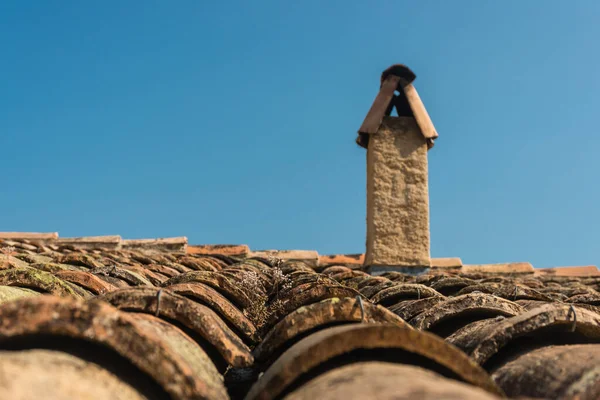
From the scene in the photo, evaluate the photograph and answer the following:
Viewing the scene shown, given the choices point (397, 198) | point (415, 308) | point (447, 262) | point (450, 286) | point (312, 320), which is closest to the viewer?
point (312, 320)

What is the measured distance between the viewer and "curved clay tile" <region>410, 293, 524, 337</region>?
242 centimetres

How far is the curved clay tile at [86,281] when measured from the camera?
3033 millimetres

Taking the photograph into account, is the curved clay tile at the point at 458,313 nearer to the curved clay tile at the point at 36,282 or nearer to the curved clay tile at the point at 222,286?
the curved clay tile at the point at 222,286

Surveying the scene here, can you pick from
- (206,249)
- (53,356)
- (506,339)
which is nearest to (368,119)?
(206,249)

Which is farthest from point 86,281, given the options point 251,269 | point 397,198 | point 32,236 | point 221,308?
point 32,236

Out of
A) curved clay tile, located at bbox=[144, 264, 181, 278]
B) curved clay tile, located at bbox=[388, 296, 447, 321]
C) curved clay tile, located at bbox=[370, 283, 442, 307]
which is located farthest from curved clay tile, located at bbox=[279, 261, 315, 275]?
curved clay tile, located at bbox=[388, 296, 447, 321]

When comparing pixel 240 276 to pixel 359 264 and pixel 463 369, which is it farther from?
pixel 359 264

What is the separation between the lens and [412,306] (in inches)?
110

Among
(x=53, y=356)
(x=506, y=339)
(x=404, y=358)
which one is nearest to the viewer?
(x=53, y=356)

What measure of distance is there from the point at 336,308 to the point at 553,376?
635 millimetres

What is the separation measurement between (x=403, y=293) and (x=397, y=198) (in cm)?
568

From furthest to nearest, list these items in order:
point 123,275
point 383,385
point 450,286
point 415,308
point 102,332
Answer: point 450,286 → point 123,275 → point 415,308 → point 102,332 → point 383,385

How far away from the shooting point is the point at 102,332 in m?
1.27

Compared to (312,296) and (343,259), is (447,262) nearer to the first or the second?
(343,259)
